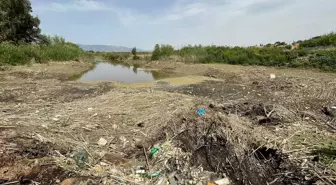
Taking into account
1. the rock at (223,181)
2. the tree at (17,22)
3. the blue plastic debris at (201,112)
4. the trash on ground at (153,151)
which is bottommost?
the rock at (223,181)

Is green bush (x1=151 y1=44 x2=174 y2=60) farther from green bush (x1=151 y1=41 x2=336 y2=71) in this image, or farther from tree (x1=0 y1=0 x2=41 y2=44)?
tree (x1=0 y1=0 x2=41 y2=44)

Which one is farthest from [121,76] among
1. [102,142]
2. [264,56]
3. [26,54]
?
[102,142]

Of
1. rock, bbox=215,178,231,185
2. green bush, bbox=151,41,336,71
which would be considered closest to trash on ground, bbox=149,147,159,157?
rock, bbox=215,178,231,185

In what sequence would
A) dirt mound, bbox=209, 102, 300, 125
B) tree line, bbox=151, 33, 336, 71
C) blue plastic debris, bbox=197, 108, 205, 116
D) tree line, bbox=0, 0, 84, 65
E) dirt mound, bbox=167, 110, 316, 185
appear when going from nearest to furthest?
dirt mound, bbox=167, 110, 316, 185
blue plastic debris, bbox=197, 108, 205, 116
dirt mound, bbox=209, 102, 300, 125
tree line, bbox=151, 33, 336, 71
tree line, bbox=0, 0, 84, 65

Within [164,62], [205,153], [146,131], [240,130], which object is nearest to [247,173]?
[205,153]

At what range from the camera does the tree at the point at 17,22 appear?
54.1 ft

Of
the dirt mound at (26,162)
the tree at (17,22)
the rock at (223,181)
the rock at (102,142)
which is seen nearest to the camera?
the dirt mound at (26,162)

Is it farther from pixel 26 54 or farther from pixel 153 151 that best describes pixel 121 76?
pixel 153 151

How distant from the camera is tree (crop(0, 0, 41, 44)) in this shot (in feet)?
54.1

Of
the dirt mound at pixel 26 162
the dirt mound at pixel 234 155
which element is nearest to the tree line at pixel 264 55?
the dirt mound at pixel 234 155

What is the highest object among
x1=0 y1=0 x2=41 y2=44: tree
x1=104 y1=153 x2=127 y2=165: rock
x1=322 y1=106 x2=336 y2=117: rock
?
x1=0 y1=0 x2=41 y2=44: tree

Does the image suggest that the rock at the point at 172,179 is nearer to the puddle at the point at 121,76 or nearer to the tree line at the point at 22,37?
the puddle at the point at 121,76

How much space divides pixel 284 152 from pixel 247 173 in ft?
2.15

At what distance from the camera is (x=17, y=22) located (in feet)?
57.1
